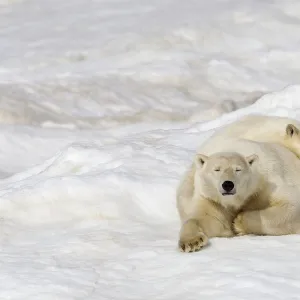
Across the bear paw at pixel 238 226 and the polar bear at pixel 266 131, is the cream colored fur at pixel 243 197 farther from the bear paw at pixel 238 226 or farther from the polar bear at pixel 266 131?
the polar bear at pixel 266 131

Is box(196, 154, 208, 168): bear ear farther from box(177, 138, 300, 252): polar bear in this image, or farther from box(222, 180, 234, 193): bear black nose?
box(222, 180, 234, 193): bear black nose

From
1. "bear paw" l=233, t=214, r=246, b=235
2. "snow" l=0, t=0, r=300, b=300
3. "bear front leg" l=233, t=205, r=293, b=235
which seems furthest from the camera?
"bear paw" l=233, t=214, r=246, b=235

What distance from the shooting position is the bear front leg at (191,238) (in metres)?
4.92

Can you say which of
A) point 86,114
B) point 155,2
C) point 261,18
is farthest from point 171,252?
point 155,2

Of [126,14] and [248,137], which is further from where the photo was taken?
[126,14]

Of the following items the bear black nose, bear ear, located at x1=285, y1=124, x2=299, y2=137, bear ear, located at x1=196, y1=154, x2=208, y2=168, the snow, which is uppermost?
the bear black nose

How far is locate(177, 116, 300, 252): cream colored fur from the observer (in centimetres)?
510

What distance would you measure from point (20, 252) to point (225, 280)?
158 cm

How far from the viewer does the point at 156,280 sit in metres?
4.48

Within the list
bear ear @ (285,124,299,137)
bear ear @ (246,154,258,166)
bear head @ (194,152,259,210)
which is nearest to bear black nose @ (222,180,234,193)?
bear head @ (194,152,259,210)

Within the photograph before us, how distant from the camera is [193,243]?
195 inches

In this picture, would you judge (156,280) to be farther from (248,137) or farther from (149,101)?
(149,101)

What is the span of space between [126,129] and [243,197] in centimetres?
664

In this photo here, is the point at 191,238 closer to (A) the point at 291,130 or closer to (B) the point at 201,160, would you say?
(B) the point at 201,160
